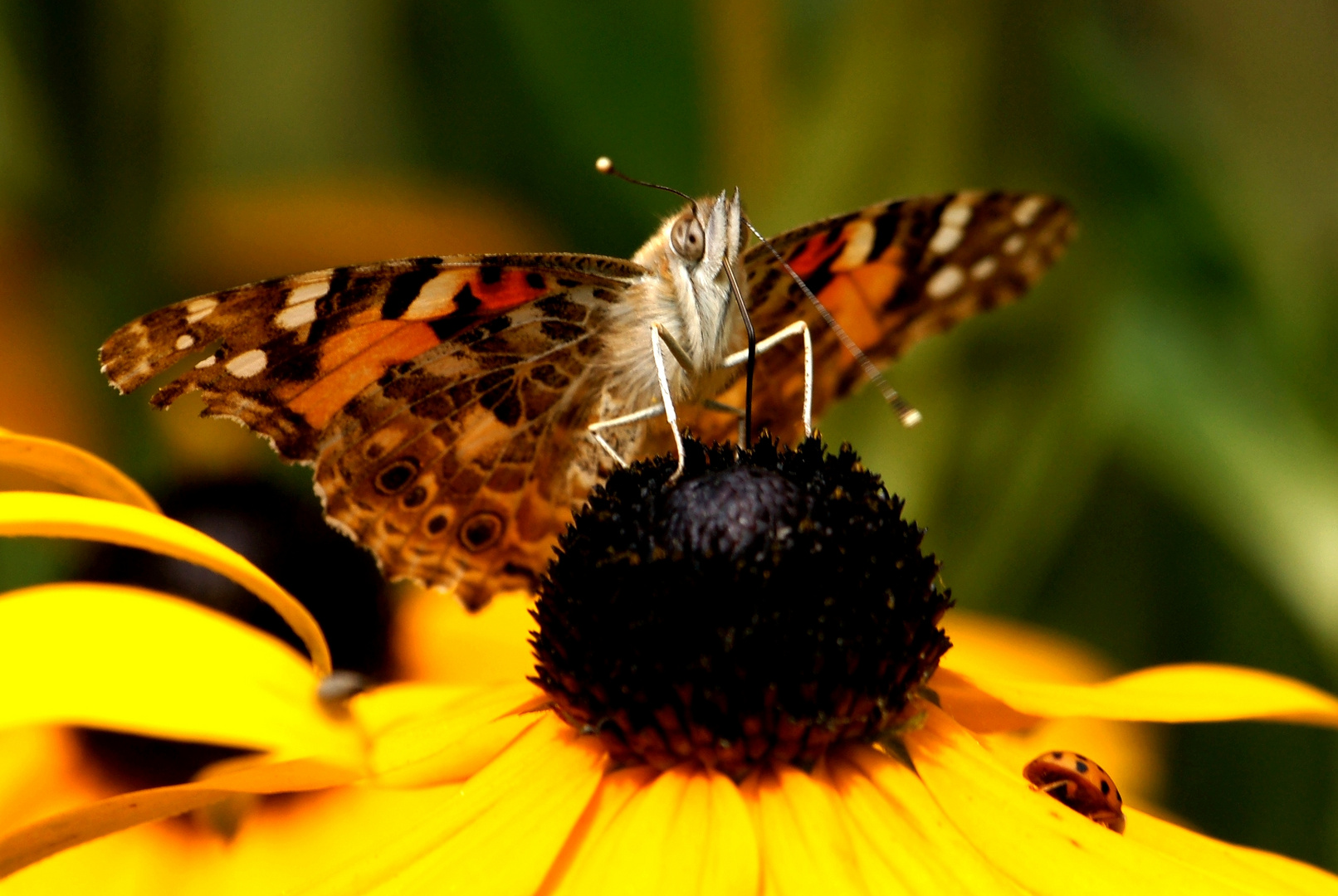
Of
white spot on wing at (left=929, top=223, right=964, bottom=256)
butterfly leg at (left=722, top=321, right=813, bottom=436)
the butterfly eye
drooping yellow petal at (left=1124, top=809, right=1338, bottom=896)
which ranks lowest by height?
drooping yellow petal at (left=1124, top=809, right=1338, bottom=896)

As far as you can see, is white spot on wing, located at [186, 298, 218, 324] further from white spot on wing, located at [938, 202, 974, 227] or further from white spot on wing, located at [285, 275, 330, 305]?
white spot on wing, located at [938, 202, 974, 227]

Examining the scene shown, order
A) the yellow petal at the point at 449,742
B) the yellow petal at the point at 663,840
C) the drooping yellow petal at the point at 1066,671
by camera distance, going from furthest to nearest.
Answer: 1. the drooping yellow petal at the point at 1066,671
2. the yellow petal at the point at 449,742
3. the yellow petal at the point at 663,840

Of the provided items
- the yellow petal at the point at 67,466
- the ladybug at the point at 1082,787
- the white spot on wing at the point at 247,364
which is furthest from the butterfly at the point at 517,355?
the ladybug at the point at 1082,787

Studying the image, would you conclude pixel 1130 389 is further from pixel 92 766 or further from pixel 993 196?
pixel 92 766

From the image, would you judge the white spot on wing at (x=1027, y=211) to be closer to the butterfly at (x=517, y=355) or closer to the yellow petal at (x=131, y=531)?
the butterfly at (x=517, y=355)

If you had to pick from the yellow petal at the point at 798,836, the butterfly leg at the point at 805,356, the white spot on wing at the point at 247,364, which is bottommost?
the yellow petal at the point at 798,836

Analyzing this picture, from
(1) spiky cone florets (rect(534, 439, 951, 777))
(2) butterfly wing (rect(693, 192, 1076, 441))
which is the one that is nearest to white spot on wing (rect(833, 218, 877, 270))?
(2) butterfly wing (rect(693, 192, 1076, 441))

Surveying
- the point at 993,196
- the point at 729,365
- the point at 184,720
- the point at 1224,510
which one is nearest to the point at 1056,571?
the point at 1224,510

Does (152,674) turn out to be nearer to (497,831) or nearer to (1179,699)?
(497,831)

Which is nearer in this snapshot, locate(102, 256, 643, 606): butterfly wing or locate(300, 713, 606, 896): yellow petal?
locate(300, 713, 606, 896): yellow petal
